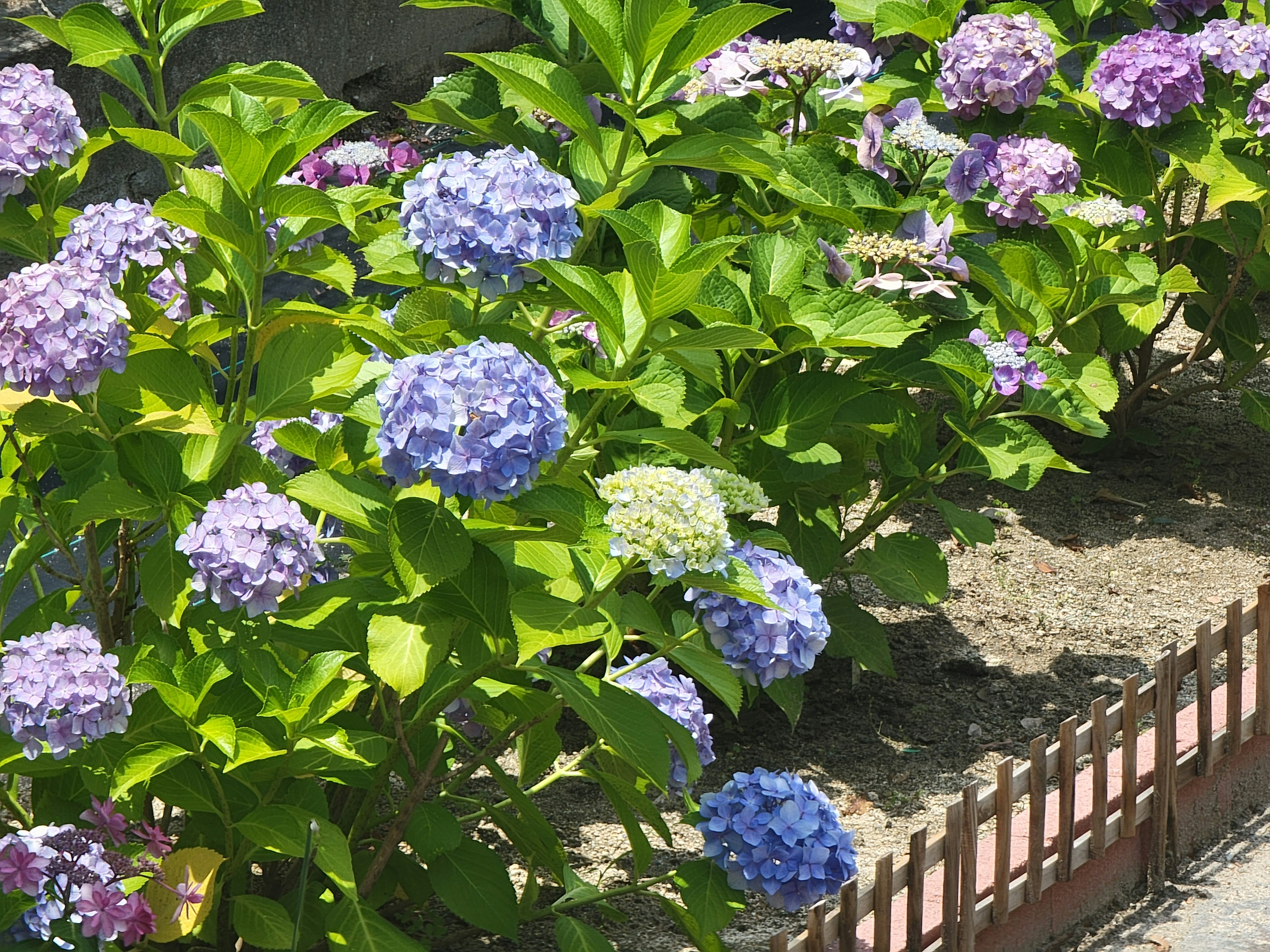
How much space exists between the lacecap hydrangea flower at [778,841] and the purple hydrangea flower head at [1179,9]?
275cm

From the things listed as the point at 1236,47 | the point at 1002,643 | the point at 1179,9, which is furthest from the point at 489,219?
the point at 1179,9

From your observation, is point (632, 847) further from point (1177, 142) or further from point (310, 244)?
point (1177, 142)

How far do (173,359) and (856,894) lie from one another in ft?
4.23

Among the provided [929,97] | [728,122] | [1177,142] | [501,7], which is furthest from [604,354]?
[1177,142]

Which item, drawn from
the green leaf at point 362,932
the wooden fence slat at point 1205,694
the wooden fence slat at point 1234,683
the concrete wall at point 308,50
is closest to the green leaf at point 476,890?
the green leaf at point 362,932

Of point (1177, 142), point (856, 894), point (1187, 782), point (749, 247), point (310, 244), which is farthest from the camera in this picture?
point (1177, 142)

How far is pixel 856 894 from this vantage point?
2240 mm

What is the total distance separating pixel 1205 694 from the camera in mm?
2994

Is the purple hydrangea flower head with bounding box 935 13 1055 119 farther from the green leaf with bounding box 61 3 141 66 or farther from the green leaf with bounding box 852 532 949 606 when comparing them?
the green leaf with bounding box 61 3 141 66

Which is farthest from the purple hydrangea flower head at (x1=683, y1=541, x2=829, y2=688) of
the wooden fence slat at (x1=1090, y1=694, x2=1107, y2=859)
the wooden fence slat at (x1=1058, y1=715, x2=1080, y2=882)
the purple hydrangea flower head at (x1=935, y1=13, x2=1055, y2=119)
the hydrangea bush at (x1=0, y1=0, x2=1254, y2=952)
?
the purple hydrangea flower head at (x1=935, y1=13, x2=1055, y2=119)

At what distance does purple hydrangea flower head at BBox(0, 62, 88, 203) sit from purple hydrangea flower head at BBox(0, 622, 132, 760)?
64 cm

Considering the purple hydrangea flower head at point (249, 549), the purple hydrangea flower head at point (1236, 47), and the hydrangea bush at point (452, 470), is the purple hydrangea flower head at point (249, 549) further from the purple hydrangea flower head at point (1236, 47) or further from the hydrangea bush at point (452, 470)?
the purple hydrangea flower head at point (1236, 47)

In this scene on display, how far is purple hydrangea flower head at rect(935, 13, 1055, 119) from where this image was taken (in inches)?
129

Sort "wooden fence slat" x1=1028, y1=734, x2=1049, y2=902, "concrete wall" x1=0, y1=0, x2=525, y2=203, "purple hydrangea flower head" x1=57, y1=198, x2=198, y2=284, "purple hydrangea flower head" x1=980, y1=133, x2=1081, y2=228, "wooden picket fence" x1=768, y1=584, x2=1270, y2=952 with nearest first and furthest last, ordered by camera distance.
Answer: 1. "purple hydrangea flower head" x1=57, y1=198, x2=198, y2=284
2. "wooden picket fence" x1=768, y1=584, x2=1270, y2=952
3. "wooden fence slat" x1=1028, y1=734, x2=1049, y2=902
4. "purple hydrangea flower head" x1=980, y1=133, x2=1081, y2=228
5. "concrete wall" x1=0, y1=0, x2=525, y2=203
